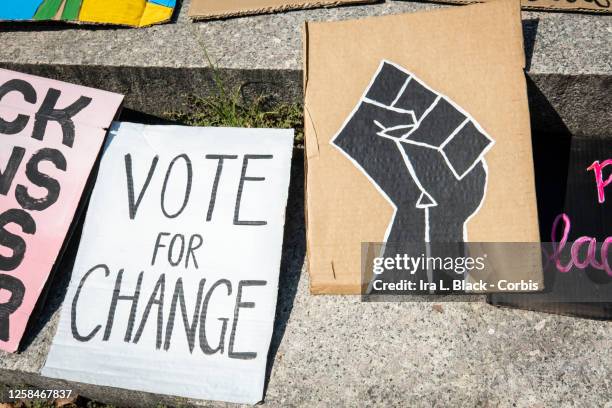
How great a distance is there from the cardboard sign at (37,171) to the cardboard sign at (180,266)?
8cm

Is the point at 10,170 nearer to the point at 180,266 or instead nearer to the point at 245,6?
the point at 180,266

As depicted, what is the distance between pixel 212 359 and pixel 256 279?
0.83 feet

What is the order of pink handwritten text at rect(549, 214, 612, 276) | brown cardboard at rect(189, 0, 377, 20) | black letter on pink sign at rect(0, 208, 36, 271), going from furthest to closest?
1. brown cardboard at rect(189, 0, 377, 20)
2. black letter on pink sign at rect(0, 208, 36, 271)
3. pink handwritten text at rect(549, 214, 612, 276)

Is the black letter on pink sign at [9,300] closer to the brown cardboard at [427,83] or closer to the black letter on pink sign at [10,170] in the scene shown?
the black letter on pink sign at [10,170]

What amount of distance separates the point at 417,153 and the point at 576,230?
0.54 m

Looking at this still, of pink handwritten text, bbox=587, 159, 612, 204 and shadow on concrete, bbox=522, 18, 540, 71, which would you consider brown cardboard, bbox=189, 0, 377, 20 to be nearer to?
shadow on concrete, bbox=522, 18, 540, 71

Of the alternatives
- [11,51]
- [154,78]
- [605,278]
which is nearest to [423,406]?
[605,278]

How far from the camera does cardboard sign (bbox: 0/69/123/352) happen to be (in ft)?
A: 5.66

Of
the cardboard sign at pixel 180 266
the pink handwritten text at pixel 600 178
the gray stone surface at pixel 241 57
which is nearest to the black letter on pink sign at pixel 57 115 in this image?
the cardboard sign at pixel 180 266

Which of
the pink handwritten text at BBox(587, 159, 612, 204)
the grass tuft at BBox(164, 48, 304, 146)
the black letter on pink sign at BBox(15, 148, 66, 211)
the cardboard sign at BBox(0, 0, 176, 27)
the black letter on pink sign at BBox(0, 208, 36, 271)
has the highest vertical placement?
the cardboard sign at BBox(0, 0, 176, 27)

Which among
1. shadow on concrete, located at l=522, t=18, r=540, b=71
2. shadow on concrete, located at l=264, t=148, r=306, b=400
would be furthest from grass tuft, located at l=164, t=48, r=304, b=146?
shadow on concrete, located at l=522, t=18, r=540, b=71

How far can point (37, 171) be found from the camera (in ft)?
5.97

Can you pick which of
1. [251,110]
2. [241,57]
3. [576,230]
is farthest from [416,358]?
[241,57]

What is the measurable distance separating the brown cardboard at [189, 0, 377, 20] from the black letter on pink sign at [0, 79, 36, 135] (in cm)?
64
